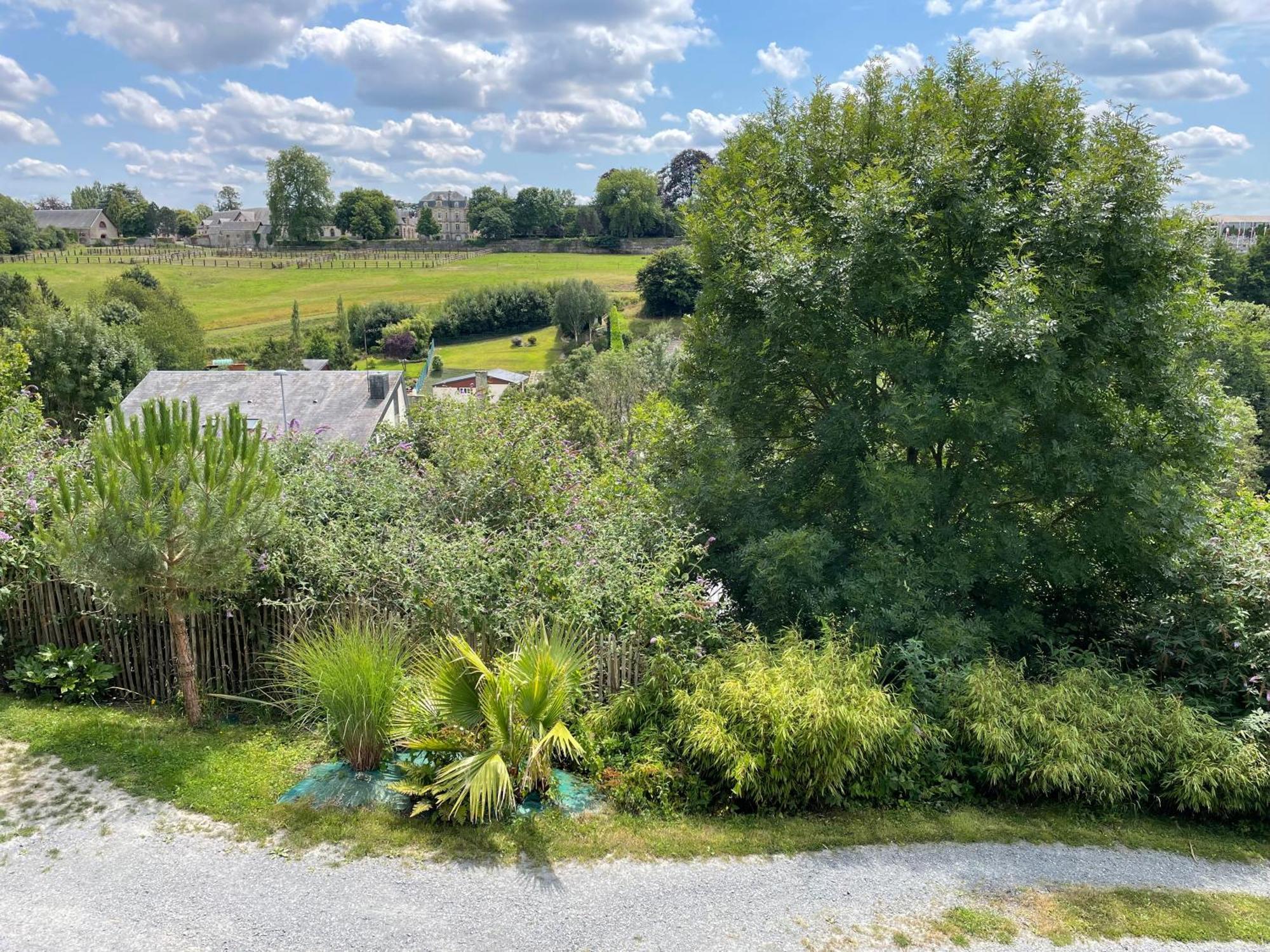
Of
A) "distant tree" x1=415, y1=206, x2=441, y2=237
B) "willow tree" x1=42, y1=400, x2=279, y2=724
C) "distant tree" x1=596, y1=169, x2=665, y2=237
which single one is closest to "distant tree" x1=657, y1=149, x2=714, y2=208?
"distant tree" x1=596, y1=169, x2=665, y2=237

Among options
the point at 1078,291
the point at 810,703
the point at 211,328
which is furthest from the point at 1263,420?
the point at 211,328

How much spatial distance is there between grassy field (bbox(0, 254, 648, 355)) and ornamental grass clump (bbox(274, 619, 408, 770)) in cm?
4591

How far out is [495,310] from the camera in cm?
6022

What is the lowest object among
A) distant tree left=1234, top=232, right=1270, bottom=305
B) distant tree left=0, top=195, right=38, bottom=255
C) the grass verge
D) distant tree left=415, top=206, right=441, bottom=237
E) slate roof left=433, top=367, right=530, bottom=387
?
slate roof left=433, top=367, right=530, bottom=387

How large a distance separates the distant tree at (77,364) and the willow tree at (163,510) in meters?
24.5

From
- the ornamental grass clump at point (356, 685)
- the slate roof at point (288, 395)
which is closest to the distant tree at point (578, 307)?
the slate roof at point (288, 395)

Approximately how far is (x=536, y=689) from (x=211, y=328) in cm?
6029

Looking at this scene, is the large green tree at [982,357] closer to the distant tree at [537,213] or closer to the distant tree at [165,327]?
the distant tree at [165,327]

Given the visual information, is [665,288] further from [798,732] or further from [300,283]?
[798,732]

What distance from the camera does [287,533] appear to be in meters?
7.13

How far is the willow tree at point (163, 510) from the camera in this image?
5613mm

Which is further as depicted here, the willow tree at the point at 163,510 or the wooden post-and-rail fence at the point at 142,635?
the wooden post-and-rail fence at the point at 142,635

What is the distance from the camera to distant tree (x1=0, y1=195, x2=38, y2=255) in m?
68.7

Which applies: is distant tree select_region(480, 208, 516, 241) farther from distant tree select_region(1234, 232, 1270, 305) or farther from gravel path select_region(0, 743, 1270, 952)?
gravel path select_region(0, 743, 1270, 952)
